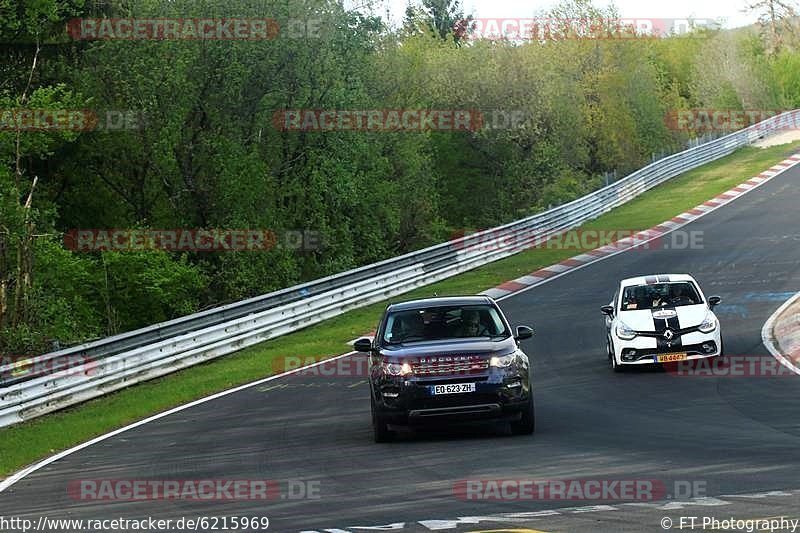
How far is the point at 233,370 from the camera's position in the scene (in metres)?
23.2

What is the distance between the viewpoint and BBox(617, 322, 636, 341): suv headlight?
19781mm

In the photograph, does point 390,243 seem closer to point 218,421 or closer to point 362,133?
point 362,133

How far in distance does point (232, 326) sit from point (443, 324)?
1126cm

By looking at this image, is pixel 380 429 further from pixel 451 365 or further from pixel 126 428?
pixel 126 428

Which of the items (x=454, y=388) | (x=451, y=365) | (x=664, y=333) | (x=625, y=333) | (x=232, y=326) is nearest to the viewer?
(x=454, y=388)

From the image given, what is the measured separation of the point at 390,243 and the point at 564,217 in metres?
10.8

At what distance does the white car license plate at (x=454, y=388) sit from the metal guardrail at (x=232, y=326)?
26.3 feet

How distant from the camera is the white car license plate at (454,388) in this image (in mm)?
13922

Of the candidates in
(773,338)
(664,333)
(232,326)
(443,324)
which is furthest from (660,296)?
(232,326)

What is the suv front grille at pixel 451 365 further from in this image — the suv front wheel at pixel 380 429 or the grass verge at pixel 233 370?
the grass verge at pixel 233 370

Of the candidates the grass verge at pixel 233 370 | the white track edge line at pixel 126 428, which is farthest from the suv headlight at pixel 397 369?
the grass verge at pixel 233 370

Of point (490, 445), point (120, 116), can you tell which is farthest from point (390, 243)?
point (490, 445)

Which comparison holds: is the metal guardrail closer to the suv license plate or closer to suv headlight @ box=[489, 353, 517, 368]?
suv headlight @ box=[489, 353, 517, 368]

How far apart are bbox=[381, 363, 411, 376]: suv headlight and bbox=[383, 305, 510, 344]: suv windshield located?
67cm
